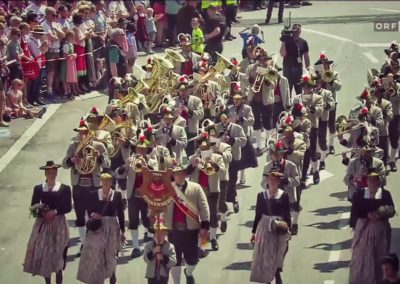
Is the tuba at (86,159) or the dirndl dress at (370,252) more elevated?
the tuba at (86,159)

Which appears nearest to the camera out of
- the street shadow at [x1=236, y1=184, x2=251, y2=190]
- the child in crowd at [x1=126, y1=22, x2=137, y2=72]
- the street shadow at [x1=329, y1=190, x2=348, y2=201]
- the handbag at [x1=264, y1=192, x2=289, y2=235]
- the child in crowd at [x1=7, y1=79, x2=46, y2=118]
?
the handbag at [x1=264, y1=192, x2=289, y2=235]

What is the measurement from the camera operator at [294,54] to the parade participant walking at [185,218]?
1056 cm

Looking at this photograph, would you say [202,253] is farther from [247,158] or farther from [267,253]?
[247,158]

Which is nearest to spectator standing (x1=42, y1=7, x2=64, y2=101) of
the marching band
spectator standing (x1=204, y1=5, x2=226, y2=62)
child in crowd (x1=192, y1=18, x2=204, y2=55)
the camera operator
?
the marching band

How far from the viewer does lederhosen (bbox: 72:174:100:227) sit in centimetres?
2291

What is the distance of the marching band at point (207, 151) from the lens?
20.9m

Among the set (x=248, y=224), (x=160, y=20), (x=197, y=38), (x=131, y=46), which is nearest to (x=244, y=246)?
(x=248, y=224)

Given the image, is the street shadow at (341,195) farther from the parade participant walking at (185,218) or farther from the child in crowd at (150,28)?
the child in crowd at (150,28)

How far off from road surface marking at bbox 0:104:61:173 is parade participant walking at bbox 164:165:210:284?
23.7ft

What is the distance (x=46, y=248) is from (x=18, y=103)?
9.85 m

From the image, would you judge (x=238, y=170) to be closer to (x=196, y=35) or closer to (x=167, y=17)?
(x=196, y=35)

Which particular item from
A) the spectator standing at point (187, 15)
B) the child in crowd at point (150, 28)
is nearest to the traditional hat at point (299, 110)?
the spectator standing at point (187, 15)

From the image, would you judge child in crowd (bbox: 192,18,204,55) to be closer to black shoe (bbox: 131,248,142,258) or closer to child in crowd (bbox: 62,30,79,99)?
child in crowd (bbox: 62,30,79,99)

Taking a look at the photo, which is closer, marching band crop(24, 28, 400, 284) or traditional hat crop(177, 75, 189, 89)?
marching band crop(24, 28, 400, 284)
